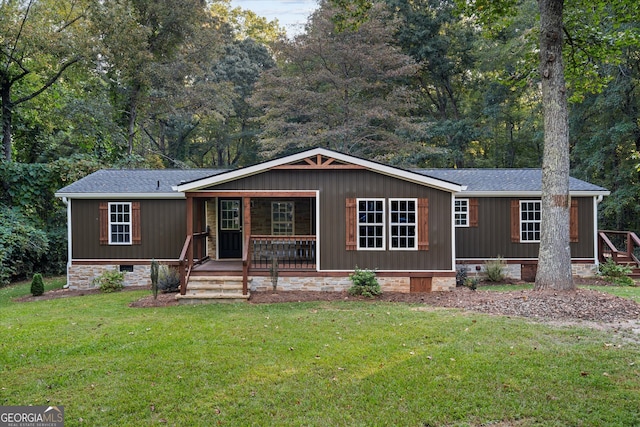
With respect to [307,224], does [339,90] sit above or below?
above

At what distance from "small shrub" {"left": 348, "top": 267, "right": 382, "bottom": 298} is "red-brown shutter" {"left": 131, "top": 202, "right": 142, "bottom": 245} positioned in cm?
679

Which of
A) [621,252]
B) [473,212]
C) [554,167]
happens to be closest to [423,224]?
[554,167]

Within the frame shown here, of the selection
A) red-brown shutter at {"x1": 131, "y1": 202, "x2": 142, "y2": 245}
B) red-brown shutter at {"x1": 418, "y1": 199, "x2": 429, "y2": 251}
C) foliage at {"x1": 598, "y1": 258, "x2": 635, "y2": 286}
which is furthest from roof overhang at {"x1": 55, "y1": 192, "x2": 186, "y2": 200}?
foliage at {"x1": 598, "y1": 258, "x2": 635, "y2": 286}

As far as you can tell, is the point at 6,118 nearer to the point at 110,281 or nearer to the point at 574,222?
the point at 110,281

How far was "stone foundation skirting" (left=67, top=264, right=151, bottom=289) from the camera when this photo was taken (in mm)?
11945

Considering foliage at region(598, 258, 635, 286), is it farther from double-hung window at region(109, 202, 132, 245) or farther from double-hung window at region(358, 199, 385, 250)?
double-hung window at region(109, 202, 132, 245)

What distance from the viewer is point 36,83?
1886cm

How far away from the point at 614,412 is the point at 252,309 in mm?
6326

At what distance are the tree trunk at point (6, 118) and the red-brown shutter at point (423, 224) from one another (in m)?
16.5

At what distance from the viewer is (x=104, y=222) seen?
1202cm

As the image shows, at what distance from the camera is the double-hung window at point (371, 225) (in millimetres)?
10297

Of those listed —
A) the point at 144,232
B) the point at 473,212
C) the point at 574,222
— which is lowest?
the point at 144,232

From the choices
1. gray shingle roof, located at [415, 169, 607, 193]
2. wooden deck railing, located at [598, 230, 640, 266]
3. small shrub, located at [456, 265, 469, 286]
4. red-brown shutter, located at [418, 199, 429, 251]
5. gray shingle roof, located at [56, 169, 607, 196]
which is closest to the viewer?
red-brown shutter, located at [418, 199, 429, 251]

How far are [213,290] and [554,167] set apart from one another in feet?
27.4
